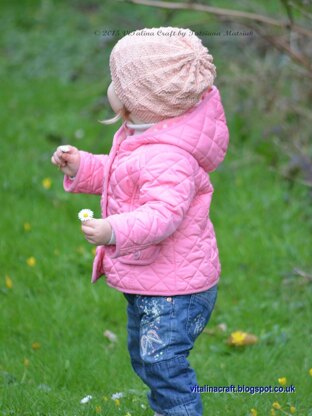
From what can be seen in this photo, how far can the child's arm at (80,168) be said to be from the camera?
9.73 ft

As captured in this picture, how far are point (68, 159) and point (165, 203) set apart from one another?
55 centimetres

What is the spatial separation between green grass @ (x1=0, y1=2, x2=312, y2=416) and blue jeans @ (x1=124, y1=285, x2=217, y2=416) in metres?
0.39

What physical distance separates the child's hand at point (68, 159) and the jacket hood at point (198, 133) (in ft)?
0.80

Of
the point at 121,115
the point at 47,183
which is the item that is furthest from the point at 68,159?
the point at 47,183

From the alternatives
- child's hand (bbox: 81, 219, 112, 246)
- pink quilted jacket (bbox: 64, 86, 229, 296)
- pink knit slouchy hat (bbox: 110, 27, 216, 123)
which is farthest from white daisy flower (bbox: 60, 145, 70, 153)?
child's hand (bbox: 81, 219, 112, 246)

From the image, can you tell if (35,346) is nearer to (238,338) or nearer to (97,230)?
(238,338)

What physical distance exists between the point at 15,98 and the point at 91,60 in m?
1.41

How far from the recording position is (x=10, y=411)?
10.1ft

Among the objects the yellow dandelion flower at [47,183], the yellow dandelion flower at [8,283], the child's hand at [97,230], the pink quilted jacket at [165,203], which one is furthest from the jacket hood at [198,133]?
the yellow dandelion flower at [47,183]

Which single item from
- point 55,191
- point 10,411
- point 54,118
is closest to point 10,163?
point 55,191

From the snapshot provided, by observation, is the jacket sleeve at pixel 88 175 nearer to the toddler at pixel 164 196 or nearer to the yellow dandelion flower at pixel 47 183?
the toddler at pixel 164 196

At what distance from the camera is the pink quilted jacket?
2.58 metres

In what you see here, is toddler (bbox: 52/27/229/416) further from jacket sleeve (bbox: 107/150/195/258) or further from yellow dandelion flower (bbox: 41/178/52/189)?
yellow dandelion flower (bbox: 41/178/52/189)

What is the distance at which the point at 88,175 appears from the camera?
3.00 meters
